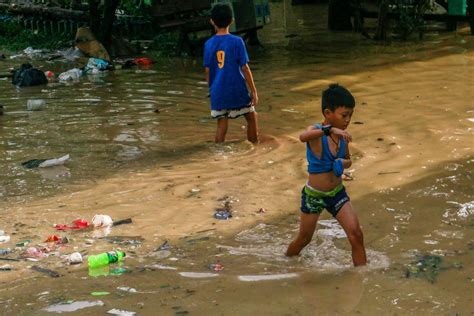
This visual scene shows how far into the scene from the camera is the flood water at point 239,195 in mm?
4547

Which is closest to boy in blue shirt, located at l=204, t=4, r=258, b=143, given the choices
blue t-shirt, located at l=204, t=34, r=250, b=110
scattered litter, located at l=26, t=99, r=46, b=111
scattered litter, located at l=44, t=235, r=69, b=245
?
blue t-shirt, located at l=204, t=34, r=250, b=110

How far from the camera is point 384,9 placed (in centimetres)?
1426

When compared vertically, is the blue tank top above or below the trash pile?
above

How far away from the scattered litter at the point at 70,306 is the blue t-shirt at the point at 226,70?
4.01m

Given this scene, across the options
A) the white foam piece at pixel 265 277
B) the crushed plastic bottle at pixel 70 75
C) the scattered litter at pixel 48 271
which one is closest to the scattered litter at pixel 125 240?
the scattered litter at pixel 48 271

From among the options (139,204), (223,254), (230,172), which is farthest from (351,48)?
(223,254)

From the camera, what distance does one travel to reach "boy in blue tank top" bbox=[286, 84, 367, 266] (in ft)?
15.4

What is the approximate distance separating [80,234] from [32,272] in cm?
75

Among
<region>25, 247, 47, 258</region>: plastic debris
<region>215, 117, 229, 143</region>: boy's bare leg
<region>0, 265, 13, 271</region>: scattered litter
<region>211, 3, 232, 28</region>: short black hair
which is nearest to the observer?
<region>0, 265, 13, 271</region>: scattered litter

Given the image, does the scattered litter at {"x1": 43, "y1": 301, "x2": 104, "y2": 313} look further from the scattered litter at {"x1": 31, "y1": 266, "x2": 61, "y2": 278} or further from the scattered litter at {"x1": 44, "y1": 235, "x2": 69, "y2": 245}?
the scattered litter at {"x1": 44, "y1": 235, "x2": 69, "y2": 245}

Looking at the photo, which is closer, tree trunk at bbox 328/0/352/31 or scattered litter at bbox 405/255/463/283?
scattered litter at bbox 405/255/463/283

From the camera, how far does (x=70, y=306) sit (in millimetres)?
4430

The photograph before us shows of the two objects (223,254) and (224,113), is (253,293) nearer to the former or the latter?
(223,254)

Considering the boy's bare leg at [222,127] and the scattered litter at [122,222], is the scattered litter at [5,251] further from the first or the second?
the boy's bare leg at [222,127]
